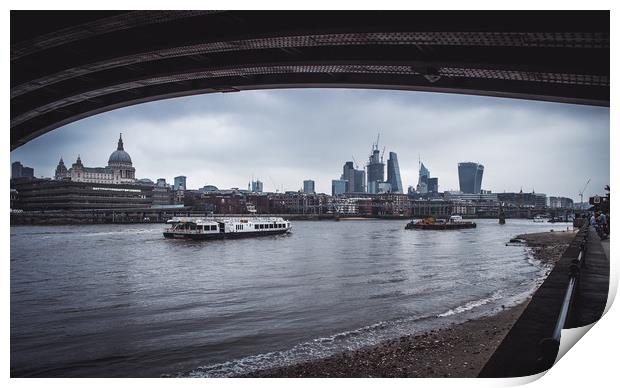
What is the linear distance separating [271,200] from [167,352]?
6473 centimetres

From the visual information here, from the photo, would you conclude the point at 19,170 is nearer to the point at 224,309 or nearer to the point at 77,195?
the point at 224,309

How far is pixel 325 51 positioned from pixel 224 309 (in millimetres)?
6692

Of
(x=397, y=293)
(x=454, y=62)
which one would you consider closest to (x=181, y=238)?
(x=397, y=293)

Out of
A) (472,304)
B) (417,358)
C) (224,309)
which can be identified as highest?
(417,358)

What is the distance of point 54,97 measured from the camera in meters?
8.58

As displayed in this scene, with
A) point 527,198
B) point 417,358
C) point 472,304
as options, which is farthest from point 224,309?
point 527,198

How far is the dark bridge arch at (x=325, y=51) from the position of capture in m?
4.96

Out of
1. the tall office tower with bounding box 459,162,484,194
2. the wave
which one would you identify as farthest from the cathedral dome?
the wave

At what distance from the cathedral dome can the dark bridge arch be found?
4.06 feet

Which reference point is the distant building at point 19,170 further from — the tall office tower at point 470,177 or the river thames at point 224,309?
the tall office tower at point 470,177

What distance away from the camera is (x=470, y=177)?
10.5 meters

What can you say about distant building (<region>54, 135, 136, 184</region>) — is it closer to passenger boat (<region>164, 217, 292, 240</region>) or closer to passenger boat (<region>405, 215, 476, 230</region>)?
passenger boat (<region>164, 217, 292, 240</region>)

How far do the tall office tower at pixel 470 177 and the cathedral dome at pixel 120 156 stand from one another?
767 cm
